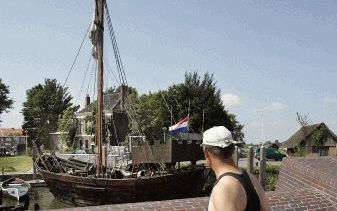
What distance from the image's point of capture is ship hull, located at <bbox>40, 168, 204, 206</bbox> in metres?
22.5

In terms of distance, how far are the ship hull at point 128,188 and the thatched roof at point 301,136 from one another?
2557cm

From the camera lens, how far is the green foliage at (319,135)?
44188 millimetres

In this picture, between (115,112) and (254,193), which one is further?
(115,112)

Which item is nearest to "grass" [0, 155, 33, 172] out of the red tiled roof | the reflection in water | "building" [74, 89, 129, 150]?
the reflection in water

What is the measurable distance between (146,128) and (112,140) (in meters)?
6.36

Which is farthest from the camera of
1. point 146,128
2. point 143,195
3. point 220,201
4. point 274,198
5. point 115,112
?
point 115,112

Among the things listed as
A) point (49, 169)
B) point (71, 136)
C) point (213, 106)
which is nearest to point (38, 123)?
point (71, 136)

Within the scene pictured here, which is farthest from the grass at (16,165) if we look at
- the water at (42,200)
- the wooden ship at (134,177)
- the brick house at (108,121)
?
the wooden ship at (134,177)

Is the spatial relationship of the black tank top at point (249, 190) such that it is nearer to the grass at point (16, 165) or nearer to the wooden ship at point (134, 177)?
the wooden ship at point (134, 177)

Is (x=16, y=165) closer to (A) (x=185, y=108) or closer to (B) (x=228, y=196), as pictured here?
(A) (x=185, y=108)

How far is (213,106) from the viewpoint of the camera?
5625cm

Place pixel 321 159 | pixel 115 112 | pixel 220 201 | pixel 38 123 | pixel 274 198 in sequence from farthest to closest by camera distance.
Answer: pixel 38 123
pixel 115 112
pixel 321 159
pixel 274 198
pixel 220 201

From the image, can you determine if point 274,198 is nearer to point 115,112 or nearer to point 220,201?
point 220,201

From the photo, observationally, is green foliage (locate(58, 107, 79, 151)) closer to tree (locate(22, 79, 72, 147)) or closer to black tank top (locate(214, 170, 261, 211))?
tree (locate(22, 79, 72, 147))
